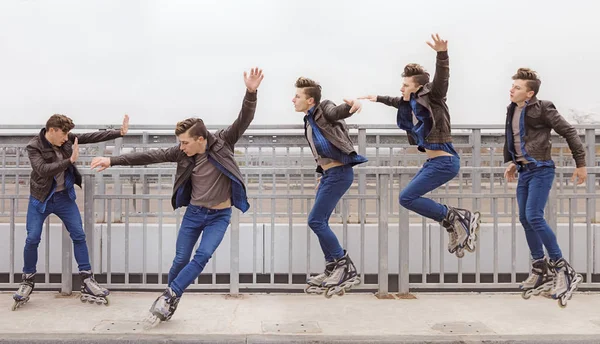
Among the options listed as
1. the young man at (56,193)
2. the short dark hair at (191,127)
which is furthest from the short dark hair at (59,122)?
the short dark hair at (191,127)

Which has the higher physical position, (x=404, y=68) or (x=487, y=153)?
(x=404, y=68)

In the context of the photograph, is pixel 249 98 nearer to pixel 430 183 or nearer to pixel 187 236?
pixel 187 236

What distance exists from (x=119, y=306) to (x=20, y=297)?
0.97 meters

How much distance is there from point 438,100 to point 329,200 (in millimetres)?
1364

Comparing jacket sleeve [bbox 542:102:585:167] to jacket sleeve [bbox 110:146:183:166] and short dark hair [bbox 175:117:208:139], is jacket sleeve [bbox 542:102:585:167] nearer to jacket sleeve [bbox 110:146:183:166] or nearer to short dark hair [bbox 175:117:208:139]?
short dark hair [bbox 175:117:208:139]

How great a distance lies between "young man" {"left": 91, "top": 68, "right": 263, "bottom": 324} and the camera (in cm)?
471

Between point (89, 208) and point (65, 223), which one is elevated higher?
point (89, 208)

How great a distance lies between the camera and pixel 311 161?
9188mm

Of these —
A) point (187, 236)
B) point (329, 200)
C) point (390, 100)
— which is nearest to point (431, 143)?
point (390, 100)

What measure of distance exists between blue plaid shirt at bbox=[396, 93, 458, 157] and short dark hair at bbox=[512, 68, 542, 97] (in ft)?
2.98

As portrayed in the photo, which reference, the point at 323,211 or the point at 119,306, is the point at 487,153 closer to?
the point at 323,211

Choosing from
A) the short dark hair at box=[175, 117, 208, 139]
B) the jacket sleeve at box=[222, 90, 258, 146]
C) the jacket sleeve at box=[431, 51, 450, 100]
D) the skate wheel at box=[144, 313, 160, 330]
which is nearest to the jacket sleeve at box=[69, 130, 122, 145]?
the short dark hair at box=[175, 117, 208, 139]

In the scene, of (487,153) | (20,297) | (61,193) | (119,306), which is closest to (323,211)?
(119,306)

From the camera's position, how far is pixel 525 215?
5.20m
